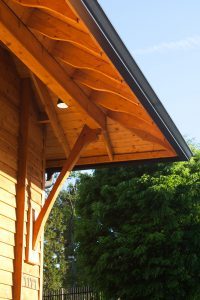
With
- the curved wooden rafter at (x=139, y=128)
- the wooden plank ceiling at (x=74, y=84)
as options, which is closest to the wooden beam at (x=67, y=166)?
the wooden plank ceiling at (x=74, y=84)

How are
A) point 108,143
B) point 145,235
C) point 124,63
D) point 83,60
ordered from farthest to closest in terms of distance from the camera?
point 145,235 < point 108,143 < point 83,60 < point 124,63

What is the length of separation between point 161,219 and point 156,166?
6.68 feet

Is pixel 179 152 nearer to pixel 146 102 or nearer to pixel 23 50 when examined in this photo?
pixel 146 102

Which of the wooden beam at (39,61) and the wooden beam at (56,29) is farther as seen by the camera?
the wooden beam at (56,29)

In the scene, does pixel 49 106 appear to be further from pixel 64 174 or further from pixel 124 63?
pixel 124 63

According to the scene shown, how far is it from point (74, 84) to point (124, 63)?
112 centimetres

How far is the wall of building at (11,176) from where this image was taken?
205 inches

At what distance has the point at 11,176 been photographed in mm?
5520

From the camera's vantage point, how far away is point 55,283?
24.9 m

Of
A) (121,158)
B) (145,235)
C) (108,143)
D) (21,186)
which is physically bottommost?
(21,186)

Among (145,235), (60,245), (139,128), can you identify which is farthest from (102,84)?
(60,245)

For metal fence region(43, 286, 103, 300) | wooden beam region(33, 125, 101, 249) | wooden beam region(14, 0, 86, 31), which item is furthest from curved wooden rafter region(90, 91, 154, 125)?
metal fence region(43, 286, 103, 300)

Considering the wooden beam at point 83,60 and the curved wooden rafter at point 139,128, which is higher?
the wooden beam at point 83,60

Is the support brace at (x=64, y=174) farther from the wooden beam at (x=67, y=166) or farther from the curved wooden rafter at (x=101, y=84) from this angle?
the curved wooden rafter at (x=101, y=84)
